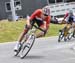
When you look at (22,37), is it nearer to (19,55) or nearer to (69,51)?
(19,55)

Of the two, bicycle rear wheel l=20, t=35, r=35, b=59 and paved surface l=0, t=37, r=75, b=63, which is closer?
paved surface l=0, t=37, r=75, b=63

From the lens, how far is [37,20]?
43.9ft

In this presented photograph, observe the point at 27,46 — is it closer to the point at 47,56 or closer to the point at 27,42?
the point at 27,42

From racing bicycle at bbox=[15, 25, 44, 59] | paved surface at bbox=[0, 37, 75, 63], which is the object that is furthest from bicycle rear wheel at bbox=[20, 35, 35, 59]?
paved surface at bbox=[0, 37, 75, 63]

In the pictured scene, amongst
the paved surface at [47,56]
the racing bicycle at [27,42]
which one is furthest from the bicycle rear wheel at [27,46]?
the paved surface at [47,56]

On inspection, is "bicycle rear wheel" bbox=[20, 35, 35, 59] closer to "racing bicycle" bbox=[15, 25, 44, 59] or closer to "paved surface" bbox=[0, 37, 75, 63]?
"racing bicycle" bbox=[15, 25, 44, 59]

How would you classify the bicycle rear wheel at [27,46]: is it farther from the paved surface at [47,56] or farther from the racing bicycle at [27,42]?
the paved surface at [47,56]

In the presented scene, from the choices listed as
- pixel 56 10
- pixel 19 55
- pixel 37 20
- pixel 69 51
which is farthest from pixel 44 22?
pixel 56 10

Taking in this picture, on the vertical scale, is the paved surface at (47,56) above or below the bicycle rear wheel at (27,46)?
below

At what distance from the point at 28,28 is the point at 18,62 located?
1.27m

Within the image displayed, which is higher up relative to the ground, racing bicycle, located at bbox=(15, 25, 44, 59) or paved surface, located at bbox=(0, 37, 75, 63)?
racing bicycle, located at bbox=(15, 25, 44, 59)

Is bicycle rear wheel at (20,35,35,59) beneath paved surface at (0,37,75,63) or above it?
above

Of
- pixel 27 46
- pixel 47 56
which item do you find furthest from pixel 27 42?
pixel 47 56

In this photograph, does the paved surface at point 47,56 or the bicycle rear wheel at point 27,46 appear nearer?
the paved surface at point 47,56
